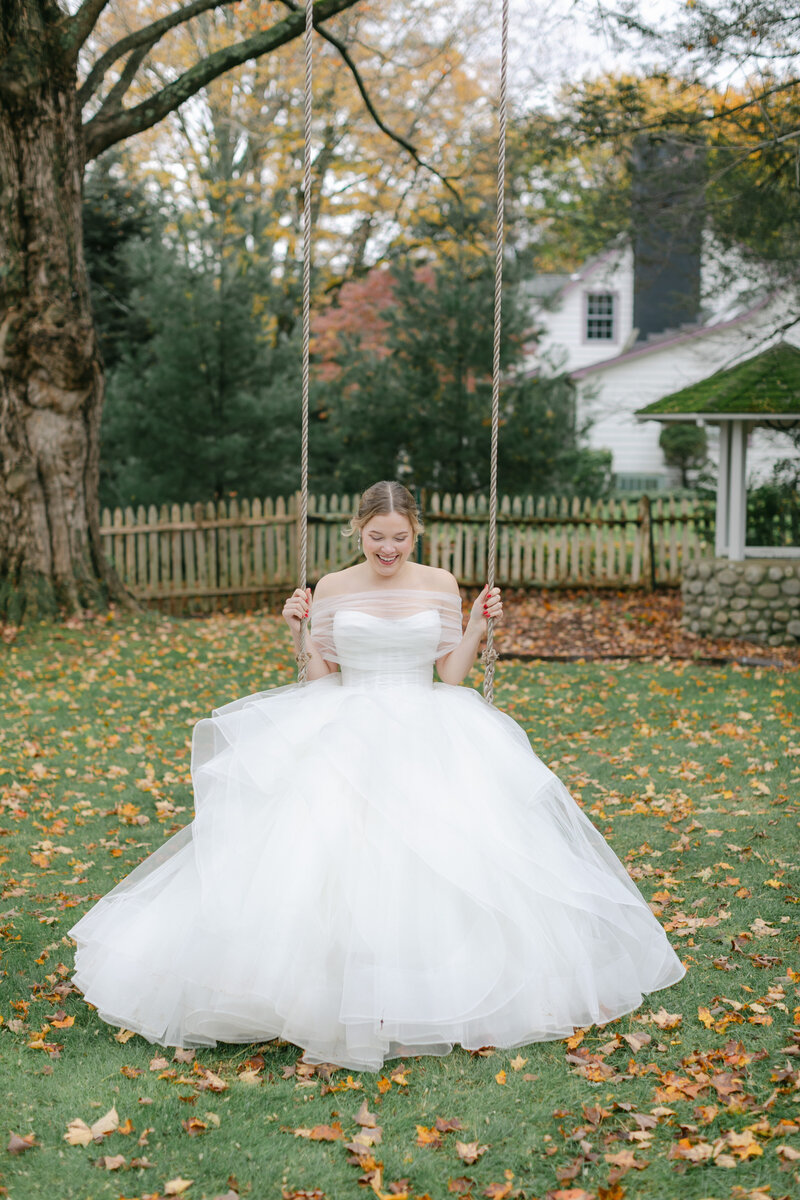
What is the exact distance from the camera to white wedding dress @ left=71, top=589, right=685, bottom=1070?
10.6 ft

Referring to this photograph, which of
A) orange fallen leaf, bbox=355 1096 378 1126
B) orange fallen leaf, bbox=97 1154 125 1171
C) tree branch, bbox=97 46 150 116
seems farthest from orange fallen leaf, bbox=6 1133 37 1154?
tree branch, bbox=97 46 150 116

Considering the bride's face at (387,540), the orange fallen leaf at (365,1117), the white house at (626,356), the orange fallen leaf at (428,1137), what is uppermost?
the white house at (626,356)

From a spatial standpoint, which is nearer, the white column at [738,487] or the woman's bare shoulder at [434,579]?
the woman's bare shoulder at [434,579]

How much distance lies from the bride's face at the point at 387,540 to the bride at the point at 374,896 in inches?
0.7

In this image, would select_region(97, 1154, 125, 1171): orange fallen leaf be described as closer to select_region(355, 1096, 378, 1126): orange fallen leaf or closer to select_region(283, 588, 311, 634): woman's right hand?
select_region(355, 1096, 378, 1126): orange fallen leaf

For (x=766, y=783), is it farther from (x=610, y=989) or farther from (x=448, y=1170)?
(x=448, y=1170)

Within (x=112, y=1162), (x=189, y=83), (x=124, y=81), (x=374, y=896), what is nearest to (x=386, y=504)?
(x=374, y=896)

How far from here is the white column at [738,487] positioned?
1152 centimetres

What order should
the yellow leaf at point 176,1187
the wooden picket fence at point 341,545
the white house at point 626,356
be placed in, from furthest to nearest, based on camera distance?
1. the white house at point 626,356
2. the wooden picket fence at point 341,545
3. the yellow leaf at point 176,1187

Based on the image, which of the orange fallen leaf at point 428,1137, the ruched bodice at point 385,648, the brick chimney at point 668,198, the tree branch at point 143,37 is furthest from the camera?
the brick chimney at point 668,198

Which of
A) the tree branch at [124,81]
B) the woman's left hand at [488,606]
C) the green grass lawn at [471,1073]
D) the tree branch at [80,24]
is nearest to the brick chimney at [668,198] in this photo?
the tree branch at [124,81]

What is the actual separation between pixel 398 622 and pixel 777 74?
803cm

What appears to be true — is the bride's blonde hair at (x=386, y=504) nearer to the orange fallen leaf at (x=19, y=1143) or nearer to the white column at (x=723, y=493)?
the orange fallen leaf at (x=19, y=1143)

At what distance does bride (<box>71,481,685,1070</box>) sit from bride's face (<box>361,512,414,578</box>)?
0.06 ft
